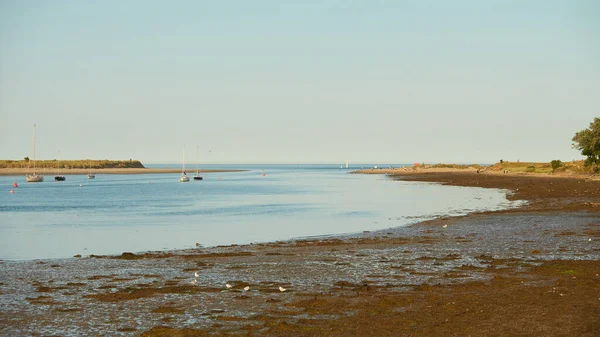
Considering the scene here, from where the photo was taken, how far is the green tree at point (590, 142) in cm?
9706

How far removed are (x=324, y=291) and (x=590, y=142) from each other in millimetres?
93534

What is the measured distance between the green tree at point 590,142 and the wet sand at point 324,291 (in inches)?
3033

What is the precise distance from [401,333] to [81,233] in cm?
2786

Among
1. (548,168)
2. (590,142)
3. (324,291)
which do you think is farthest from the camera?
(548,168)

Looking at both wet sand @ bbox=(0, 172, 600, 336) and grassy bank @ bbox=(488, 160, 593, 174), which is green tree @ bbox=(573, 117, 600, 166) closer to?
grassy bank @ bbox=(488, 160, 593, 174)

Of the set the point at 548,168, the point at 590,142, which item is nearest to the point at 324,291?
the point at 590,142

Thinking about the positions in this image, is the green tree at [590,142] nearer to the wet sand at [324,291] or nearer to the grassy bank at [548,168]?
the grassy bank at [548,168]

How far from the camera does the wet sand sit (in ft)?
42.1

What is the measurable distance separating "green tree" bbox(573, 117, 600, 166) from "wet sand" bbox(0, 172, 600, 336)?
253 feet

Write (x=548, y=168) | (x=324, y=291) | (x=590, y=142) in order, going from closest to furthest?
1. (x=324, y=291)
2. (x=590, y=142)
3. (x=548, y=168)

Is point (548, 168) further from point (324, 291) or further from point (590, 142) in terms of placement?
point (324, 291)

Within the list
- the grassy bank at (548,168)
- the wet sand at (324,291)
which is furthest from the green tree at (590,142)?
the wet sand at (324,291)

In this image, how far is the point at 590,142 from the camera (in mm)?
98438

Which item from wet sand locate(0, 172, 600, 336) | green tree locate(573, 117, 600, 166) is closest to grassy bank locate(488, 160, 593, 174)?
green tree locate(573, 117, 600, 166)
